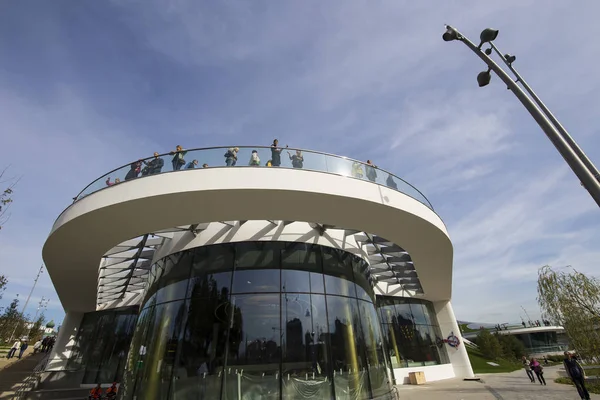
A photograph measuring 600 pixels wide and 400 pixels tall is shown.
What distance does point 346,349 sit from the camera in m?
11.0

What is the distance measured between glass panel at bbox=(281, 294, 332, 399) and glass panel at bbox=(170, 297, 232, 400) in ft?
6.75

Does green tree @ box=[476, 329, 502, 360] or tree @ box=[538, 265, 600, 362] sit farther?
green tree @ box=[476, 329, 502, 360]

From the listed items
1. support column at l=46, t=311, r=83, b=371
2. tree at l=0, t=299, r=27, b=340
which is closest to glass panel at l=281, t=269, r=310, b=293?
support column at l=46, t=311, r=83, b=371

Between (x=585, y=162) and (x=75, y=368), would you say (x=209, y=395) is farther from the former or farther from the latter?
(x=75, y=368)

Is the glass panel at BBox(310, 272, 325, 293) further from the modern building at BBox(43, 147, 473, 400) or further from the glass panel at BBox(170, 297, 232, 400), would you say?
the glass panel at BBox(170, 297, 232, 400)

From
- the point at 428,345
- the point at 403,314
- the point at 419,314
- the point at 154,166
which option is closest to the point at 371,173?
the point at 154,166

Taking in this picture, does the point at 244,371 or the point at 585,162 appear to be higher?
the point at 585,162

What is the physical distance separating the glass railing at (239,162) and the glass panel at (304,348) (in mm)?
4788

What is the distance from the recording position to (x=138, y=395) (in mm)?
10688

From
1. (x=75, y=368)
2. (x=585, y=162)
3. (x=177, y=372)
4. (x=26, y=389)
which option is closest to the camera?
(x=585, y=162)

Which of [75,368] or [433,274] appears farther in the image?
[75,368]

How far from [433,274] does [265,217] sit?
1068 centimetres

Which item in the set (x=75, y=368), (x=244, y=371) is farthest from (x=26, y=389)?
(x=244, y=371)

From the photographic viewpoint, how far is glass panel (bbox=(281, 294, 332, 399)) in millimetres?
9875
